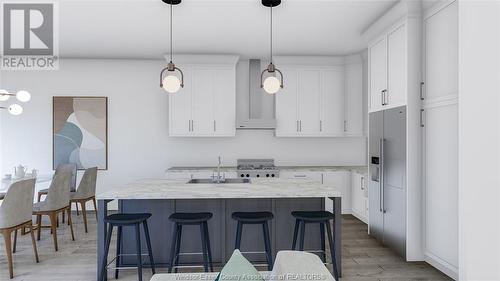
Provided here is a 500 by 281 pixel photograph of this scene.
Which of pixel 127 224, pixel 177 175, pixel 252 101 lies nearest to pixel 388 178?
pixel 252 101

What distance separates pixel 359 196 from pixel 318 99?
5.73 ft

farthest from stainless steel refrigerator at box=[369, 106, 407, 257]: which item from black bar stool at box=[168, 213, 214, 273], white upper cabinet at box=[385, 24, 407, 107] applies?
black bar stool at box=[168, 213, 214, 273]

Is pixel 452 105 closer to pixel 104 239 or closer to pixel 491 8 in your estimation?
pixel 491 8

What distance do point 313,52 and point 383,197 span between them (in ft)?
8.64

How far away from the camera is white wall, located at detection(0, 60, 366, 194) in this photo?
549 centimetres

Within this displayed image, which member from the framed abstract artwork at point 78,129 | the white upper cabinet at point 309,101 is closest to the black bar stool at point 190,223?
the white upper cabinet at point 309,101

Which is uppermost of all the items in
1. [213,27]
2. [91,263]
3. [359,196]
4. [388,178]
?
[213,27]

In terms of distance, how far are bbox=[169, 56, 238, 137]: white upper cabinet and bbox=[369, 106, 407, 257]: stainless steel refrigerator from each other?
232cm

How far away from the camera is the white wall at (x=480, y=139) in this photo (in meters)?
1.86

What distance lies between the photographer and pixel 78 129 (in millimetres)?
5484

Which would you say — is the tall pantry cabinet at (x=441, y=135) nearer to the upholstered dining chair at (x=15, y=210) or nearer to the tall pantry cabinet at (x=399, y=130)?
the tall pantry cabinet at (x=399, y=130)

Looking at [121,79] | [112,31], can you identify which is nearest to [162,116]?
[121,79]

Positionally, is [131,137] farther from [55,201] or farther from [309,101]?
[309,101]

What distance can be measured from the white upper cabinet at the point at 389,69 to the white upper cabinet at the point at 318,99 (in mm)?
1270
